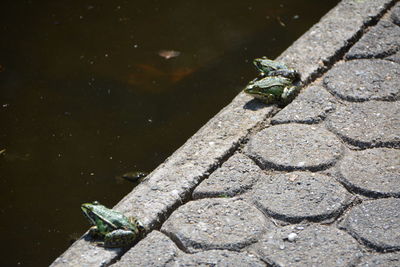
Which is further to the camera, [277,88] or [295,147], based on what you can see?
[277,88]

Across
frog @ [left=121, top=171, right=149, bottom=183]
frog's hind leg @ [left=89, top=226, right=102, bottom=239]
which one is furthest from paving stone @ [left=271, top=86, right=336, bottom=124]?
frog's hind leg @ [left=89, top=226, right=102, bottom=239]

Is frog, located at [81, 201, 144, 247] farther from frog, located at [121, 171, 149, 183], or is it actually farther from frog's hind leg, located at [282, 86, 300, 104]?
frog's hind leg, located at [282, 86, 300, 104]

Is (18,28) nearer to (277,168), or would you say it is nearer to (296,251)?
(277,168)

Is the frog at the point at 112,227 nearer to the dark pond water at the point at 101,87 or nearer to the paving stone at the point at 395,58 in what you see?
the dark pond water at the point at 101,87

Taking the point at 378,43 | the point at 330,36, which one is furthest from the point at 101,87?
the point at 378,43

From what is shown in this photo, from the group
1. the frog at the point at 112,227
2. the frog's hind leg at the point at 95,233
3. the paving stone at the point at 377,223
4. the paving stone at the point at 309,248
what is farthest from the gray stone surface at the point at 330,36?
the frog's hind leg at the point at 95,233

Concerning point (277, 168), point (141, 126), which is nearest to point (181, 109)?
point (141, 126)

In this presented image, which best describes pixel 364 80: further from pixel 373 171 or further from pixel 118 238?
pixel 118 238
